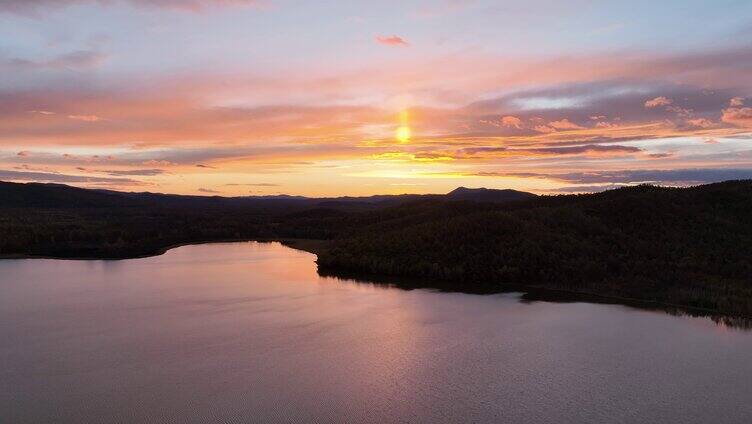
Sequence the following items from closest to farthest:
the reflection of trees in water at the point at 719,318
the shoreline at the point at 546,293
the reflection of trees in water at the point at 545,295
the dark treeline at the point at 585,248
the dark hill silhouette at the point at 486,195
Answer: the reflection of trees in water at the point at 719,318, the reflection of trees in water at the point at 545,295, the shoreline at the point at 546,293, the dark treeline at the point at 585,248, the dark hill silhouette at the point at 486,195

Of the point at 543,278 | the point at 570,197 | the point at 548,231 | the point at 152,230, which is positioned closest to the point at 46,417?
the point at 543,278

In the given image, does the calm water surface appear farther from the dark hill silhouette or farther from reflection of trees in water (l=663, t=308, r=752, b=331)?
the dark hill silhouette

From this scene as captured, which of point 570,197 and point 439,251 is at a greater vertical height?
point 570,197

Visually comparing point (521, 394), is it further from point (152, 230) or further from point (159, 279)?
point (152, 230)

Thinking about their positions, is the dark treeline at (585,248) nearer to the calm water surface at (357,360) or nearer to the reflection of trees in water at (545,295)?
the reflection of trees in water at (545,295)

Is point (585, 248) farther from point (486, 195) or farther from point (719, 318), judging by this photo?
point (486, 195)

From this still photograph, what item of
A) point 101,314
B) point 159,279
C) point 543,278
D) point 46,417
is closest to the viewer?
point 46,417

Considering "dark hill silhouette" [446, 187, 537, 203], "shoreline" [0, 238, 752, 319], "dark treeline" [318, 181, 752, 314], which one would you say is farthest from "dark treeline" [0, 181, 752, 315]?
"dark hill silhouette" [446, 187, 537, 203]

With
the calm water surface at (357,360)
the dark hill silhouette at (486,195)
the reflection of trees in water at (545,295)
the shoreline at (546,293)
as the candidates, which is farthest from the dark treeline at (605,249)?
the dark hill silhouette at (486,195)
